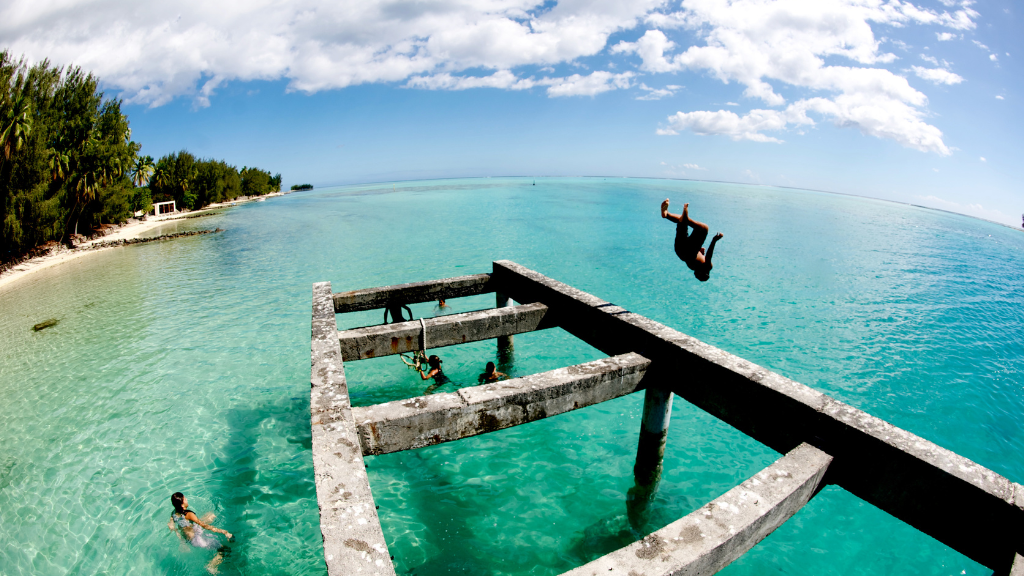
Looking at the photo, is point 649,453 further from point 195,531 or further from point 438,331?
point 195,531

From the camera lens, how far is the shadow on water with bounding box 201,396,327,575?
6234 mm

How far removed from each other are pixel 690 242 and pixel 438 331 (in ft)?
11.9

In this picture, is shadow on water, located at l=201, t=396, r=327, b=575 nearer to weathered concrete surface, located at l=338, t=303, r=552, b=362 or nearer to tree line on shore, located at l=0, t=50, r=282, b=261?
weathered concrete surface, located at l=338, t=303, r=552, b=362

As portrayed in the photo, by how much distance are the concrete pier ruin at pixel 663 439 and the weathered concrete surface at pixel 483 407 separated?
13 millimetres

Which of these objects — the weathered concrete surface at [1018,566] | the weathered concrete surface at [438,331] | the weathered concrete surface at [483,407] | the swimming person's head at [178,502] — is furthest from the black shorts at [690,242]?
the swimming person's head at [178,502]

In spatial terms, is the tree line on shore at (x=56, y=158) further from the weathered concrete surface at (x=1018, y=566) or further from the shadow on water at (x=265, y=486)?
the weathered concrete surface at (x=1018, y=566)

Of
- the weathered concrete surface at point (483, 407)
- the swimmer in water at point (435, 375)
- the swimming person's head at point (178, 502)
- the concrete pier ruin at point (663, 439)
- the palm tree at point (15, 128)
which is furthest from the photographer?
the palm tree at point (15, 128)

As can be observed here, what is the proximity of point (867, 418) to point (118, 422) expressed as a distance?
497 inches

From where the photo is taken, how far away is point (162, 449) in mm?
8422

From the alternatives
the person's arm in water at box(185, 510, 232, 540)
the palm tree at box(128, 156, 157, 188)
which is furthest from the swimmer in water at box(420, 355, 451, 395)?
the palm tree at box(128, 156, 157, 188)

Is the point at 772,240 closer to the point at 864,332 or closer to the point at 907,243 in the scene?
the point at 907,243

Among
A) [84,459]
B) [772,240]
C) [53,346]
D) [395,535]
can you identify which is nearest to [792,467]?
[395,535]

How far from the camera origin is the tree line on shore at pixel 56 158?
24.4 m

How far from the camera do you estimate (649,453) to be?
6426 mm
